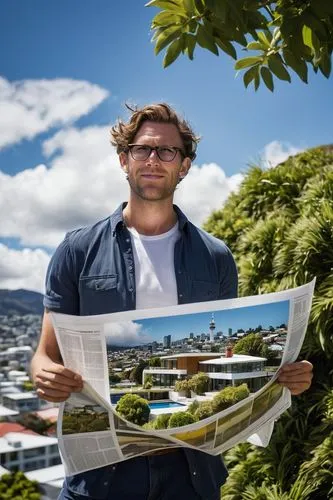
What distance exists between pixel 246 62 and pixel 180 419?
110cm

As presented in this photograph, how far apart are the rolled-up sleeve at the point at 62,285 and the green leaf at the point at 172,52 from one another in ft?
1.99

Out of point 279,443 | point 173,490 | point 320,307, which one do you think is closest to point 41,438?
point 279,443

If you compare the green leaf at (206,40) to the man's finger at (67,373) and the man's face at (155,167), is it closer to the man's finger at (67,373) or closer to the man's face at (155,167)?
the man's face at (155,167)

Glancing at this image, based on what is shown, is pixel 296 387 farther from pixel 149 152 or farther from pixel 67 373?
pixel 149 152

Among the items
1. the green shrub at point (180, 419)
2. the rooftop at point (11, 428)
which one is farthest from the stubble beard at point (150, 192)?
the rooftop at point (11, 428)

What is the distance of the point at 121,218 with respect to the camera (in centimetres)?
172

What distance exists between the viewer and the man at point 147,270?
1541 millimetres

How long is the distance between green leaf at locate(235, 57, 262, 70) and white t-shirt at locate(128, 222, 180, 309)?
59 cm

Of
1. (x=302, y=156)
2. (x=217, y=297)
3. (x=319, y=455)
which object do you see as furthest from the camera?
(x=302, y=156)

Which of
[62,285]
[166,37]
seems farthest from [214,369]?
[166,37]

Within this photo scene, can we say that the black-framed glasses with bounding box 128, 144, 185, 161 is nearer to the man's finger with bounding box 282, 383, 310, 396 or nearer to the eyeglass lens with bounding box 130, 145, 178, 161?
the eyeglass lens with bounding box 130, 145, 178, 161

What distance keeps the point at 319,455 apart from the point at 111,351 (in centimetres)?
210

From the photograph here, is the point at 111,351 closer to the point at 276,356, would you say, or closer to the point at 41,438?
the point at 276,356

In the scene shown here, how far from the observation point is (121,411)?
4.67ft
